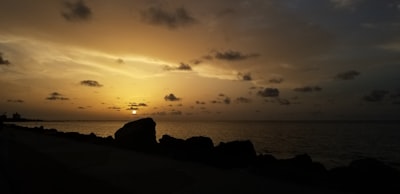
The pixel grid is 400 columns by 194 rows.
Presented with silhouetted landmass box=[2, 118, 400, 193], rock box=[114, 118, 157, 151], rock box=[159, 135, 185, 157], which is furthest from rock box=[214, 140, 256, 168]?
rock box=[114, 118, 157, 151]

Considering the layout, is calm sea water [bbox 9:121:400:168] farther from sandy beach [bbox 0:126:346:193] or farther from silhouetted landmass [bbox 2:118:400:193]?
sandy beach [bbox 0:126:346:193]

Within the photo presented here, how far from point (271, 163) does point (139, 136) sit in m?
11.1

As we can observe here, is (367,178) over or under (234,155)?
under

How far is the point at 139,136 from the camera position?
23.0m

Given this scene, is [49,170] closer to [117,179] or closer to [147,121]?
[117,179]

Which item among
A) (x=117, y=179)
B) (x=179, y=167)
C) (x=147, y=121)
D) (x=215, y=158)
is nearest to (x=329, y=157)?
(x=147, y=121)

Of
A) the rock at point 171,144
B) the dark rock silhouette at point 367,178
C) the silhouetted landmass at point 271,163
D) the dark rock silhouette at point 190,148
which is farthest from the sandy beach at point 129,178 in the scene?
the rock at point 171,144

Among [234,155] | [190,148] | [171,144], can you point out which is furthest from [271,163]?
[171,144]

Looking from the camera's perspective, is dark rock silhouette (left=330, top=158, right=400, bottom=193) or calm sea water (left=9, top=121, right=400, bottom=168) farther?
calm sea water (left=9, top=121, right=400, bottom=168)

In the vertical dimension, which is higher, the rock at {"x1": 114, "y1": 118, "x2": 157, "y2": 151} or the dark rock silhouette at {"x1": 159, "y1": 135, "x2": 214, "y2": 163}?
the rock at {"x1": 114, "y1": 118, "x2": 157, "y2": 151}

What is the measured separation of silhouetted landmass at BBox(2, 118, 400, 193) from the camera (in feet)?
37.9

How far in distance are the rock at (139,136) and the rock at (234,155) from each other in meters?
4.25

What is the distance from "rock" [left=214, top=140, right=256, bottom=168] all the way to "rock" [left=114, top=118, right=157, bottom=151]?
4255 mm

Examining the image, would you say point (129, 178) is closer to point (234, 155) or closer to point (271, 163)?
point (271, 163)
